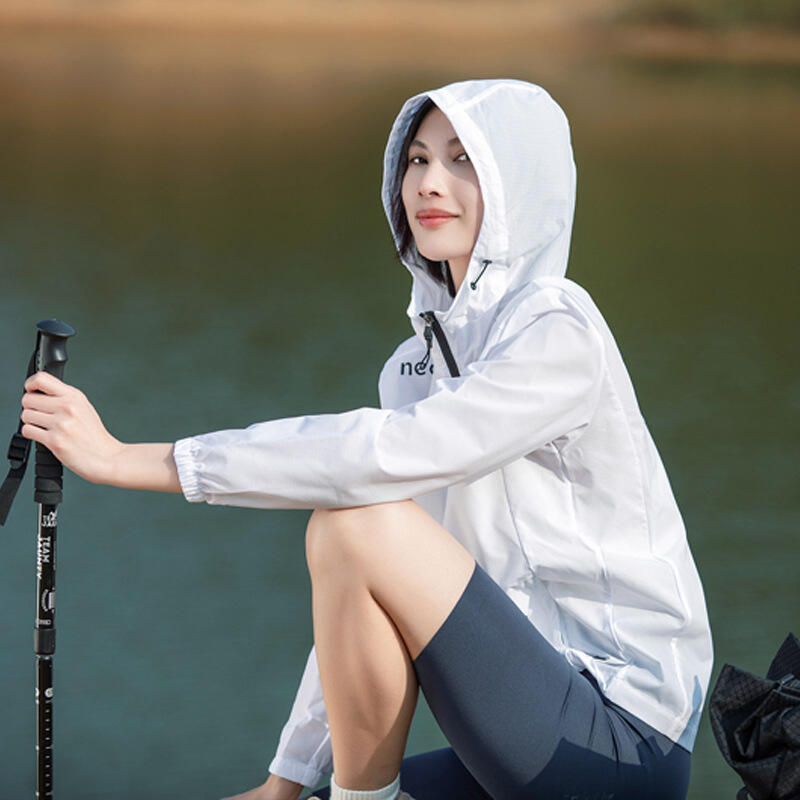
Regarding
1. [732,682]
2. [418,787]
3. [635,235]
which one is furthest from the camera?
[635,235]

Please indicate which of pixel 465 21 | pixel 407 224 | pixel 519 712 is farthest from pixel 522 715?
pixel 465 21

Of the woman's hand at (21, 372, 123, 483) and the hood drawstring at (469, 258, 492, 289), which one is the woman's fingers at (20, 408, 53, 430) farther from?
the hood drawstring at (469, 258, 492, 289)

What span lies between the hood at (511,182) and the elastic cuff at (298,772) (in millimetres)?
552

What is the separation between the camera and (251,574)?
2.57 m

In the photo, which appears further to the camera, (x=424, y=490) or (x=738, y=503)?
(x=738, y=503)

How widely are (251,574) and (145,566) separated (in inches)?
8.6

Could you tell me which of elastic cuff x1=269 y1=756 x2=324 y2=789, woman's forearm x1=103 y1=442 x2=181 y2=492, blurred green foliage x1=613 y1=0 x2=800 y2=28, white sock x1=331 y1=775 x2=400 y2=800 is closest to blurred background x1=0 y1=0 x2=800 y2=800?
blurred green foliage x1=613 y1=0 x2=800 y2=28

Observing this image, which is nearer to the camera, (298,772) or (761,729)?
(761,729)

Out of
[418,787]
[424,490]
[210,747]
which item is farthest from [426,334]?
[210,747]

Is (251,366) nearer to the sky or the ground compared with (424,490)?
nearer to the sky

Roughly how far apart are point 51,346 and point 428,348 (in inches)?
18.8

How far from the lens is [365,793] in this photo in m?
1.25

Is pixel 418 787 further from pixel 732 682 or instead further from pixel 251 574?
pixel 251 574

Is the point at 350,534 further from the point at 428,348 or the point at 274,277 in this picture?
the point at 274,277
